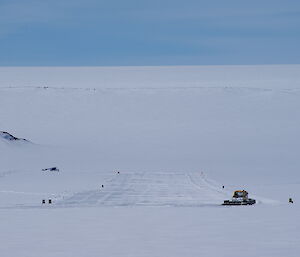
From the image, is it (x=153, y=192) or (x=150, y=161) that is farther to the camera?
(x=150, y=161)

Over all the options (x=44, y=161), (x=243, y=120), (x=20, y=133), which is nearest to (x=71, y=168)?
(x=44, y=161)

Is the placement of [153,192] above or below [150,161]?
below

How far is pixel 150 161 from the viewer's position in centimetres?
7662

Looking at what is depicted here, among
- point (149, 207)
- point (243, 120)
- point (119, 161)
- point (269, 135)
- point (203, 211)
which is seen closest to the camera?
point (203, 211)

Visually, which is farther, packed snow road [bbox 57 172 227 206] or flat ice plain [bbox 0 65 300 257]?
packed snow road [bbox 57 172 227 206]

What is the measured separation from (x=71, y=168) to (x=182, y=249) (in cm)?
5269

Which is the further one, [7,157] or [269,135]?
[269,135]

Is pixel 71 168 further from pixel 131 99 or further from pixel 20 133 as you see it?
pixel 131 99

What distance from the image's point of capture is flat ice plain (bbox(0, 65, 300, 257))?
74.9 ft

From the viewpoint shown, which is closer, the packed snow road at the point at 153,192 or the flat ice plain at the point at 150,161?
the flat ice plain at the point at 150,161

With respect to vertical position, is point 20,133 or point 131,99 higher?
point 131,99

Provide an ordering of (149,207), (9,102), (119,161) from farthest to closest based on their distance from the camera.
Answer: (9,102) → (119,161) → (149,207)

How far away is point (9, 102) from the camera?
113 metres

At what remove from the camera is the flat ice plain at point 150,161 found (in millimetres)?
22828
